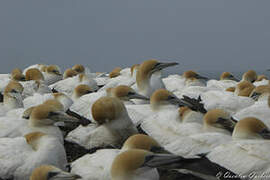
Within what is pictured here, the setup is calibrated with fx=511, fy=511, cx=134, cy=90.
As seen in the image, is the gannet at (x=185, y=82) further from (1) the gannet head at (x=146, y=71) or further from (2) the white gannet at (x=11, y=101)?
(2) the white gannet at (x=11, y=101)

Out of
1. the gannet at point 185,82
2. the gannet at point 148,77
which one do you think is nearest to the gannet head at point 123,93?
the gannet at point 148,77

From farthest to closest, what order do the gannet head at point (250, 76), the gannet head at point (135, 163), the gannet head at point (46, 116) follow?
the gannet head at point (250, 76), the gannet head at point (46, 116), the gannet head at point (135, 163)

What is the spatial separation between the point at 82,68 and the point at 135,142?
1092 cm

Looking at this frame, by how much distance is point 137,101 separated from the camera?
981 centimetres

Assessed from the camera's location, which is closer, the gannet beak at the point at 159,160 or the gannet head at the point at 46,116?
the gannet beak at the point at 159,160

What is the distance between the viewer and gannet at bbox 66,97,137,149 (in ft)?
22.7

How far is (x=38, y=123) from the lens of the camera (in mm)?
7246

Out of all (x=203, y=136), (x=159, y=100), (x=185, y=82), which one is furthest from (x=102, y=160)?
(x=185, y=82)

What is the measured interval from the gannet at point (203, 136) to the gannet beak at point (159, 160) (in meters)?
0.78

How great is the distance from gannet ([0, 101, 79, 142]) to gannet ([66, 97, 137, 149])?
327mm

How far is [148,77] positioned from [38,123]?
3775 millimetres

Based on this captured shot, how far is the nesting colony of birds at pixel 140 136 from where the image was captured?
17.2 ft

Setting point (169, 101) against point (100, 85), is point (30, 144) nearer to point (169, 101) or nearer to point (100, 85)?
point (169, 101)

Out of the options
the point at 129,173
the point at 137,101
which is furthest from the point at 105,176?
the point at 137,101
